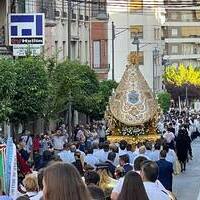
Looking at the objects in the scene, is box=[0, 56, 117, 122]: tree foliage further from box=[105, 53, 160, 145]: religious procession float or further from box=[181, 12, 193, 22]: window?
box=[181, 12, 193, 22]: window

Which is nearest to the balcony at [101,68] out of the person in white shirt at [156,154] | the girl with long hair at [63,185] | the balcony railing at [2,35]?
the balcony railing at [2,35]

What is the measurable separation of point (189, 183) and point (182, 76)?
86654mm

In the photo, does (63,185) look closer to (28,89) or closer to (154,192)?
(154,192)

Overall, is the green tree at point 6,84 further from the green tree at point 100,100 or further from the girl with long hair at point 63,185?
the girl with long hair at point 63,185

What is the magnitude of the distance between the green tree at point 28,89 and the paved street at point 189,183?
15.5 feet

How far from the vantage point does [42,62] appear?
3136cm

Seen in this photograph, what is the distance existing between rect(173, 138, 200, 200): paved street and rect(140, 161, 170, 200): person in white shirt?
12.4 metres

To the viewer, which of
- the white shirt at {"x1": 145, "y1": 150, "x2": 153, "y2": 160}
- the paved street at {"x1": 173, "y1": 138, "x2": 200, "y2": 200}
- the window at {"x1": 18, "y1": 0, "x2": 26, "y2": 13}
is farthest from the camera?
the window at {"x1": 18, "y1": 0, "x2": 26, "y2": 13}

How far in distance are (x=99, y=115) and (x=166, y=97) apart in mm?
23607

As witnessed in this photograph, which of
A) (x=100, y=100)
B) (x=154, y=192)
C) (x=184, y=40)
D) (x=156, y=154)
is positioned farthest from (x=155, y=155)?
(x=184, y=40)

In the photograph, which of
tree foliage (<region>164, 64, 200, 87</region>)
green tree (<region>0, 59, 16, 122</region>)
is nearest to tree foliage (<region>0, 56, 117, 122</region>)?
green tree (<region>0, 59, 16, 122</region>)

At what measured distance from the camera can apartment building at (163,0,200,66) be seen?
391ft

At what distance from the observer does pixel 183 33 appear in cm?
12119

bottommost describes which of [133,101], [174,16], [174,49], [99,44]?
[133,101]
